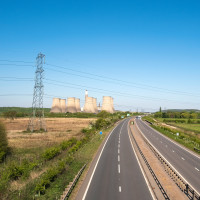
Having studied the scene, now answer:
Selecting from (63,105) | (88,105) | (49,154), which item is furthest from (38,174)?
(63,105)

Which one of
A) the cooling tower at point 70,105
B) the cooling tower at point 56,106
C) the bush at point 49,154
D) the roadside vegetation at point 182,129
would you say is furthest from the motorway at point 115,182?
the cooling tower at point 70,105

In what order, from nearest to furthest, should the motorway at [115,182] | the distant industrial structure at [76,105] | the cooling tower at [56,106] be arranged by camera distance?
the motorway at [115,182] → the distant industrial structure at [76,105] → the cooling tower at [56,106]

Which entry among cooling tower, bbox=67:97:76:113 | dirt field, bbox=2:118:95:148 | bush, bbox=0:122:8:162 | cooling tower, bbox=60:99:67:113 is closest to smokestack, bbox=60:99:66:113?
cooling tower, bbox=60:99:67:113

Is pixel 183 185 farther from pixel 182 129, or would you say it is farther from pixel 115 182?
pixel 182 129

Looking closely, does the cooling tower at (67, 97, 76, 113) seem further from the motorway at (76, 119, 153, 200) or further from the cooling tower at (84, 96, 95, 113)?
the motorway at (76, 119, 153, 200)

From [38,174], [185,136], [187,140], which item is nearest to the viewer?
[38,174]

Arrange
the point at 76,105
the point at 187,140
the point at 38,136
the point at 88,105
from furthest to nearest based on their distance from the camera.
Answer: the point at 76,105 → the point at 88,105 → the point at 38,136 → the point at 187,140

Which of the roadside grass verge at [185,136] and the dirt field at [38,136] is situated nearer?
the dirt field at [38,136]

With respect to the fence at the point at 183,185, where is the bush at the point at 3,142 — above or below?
above

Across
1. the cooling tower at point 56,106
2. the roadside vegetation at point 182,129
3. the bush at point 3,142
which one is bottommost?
the roadside vegetation at point 182,129

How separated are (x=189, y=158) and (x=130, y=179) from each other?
13768mm

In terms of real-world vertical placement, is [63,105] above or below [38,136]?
above

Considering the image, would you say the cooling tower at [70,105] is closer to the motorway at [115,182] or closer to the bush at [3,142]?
the bush at [3,142]

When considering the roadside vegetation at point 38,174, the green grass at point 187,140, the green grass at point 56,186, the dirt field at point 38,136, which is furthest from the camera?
the green grass at point 187,140
